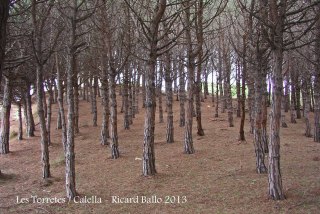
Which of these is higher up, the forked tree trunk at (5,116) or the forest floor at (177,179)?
the forked tree trunk at (5,116)

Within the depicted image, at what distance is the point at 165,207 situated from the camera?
7586mm

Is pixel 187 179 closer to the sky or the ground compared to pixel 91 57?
closer to the ground

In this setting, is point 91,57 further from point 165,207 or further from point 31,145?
point 165,207

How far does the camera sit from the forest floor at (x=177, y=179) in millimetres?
7457

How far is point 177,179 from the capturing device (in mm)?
9633

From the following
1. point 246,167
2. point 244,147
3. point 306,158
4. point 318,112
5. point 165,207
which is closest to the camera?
point 165,207

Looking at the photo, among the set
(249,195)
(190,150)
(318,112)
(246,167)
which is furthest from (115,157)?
→ (318,112)

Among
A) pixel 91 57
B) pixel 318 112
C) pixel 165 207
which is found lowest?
pixel 165 207

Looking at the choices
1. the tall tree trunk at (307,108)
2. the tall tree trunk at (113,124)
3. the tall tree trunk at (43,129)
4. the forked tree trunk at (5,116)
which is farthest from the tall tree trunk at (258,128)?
the forked tree trunk at (5,116)

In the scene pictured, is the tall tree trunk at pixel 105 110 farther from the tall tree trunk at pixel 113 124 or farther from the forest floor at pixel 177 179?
the tall tree trunk at pixel 113 124

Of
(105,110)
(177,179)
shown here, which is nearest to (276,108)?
(177,179)

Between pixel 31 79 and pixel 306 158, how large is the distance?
14.5m

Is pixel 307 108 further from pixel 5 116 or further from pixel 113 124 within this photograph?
pixel 5 116

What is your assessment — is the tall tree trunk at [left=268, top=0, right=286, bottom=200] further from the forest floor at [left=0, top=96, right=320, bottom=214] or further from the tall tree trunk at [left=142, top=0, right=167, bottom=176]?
the tall tree trunk at [left=142, top=0, right=167, bottom=176]
